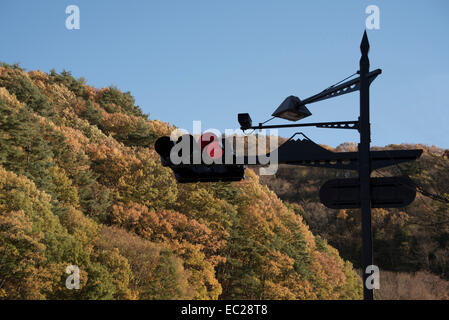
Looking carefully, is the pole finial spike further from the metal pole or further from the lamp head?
the lamp head

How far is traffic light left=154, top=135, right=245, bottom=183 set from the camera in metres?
7.72

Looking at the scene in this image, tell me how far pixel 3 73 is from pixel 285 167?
8530 cm

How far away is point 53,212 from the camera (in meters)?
51.3

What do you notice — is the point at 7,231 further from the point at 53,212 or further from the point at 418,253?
the point at 418,253

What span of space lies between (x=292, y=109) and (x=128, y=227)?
177ft

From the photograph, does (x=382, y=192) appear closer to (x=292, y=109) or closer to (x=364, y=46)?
(x=292, y=109)

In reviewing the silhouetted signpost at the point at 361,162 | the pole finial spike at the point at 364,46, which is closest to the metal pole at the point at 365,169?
the silhouetted signpost at the point at 361,162

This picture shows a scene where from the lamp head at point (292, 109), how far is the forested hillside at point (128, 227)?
3879cm

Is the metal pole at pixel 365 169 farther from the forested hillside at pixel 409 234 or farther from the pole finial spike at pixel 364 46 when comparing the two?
the forested hillside at pixel 409 234

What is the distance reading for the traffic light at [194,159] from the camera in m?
7.72

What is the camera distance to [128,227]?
60406mm

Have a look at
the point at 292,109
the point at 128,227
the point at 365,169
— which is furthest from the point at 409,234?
the point at 365,169

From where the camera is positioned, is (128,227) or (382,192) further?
(128,227)

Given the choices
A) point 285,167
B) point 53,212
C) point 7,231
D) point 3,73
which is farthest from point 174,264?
point 285,167
